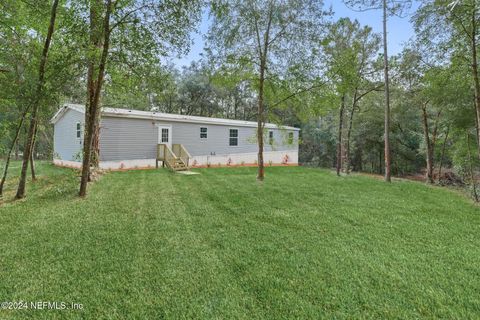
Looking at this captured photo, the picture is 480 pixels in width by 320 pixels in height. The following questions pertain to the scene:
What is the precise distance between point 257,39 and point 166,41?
11.8 ft

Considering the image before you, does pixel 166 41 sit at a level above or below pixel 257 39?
below

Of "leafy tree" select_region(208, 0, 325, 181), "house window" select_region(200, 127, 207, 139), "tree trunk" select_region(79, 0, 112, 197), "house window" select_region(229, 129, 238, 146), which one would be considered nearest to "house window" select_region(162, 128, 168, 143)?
"house window" select_region(200, 127, 207, 139)

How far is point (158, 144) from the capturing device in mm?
12047

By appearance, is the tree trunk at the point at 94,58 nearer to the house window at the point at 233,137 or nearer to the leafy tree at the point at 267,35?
the leafy tree at the point at 267,35

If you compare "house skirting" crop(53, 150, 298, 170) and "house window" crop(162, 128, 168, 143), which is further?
"house window" crop(162, 128, 168, 143)

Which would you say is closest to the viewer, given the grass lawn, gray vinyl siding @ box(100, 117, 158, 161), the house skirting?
the grass lawn

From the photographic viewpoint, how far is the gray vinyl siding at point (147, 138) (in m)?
10.6

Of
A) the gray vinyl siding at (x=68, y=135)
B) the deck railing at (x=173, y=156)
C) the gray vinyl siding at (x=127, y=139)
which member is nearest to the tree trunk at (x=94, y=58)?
the gray vinyl siding at (x=127, y=139)

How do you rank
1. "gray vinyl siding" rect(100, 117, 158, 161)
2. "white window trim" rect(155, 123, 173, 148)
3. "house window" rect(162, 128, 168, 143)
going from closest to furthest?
"gray vinyl siding" rect(100, 117, 158, 161) < "white window trim" rect(155, 123, 173, 148) < "house window" rect(162, 128, 168, 143)

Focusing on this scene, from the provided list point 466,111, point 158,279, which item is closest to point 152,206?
point 158,279

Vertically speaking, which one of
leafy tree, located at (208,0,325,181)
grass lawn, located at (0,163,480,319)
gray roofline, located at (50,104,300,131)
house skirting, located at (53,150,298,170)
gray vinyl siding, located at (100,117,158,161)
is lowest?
grass lawn, located at (0,163,480,319)

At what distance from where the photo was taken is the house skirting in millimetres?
11055

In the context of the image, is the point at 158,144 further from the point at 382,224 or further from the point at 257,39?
the point at 382,224

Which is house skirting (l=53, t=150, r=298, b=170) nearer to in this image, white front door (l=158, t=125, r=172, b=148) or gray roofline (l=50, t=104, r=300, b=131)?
white front door (l=158, t=125, r=172, b=148)
